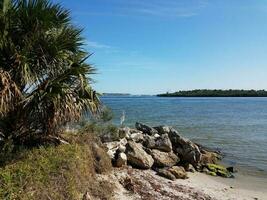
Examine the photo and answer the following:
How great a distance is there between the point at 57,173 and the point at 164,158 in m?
7.00

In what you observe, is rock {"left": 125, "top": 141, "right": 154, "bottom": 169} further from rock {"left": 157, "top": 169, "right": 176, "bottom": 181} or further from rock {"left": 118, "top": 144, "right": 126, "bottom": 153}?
rock {"left": 157, "top": 169, "right": 176, "bottom": 181}

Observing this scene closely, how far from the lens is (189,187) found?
1284cm

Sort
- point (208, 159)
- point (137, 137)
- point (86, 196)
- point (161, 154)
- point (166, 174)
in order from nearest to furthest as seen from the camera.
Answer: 1. point (86, 196)
2. point (166, 174)
3. point (161, 154)
4. point (137, 137)
5. point (208, 159)

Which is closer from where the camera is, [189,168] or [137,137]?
[189,168]

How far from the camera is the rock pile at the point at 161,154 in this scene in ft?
43.5

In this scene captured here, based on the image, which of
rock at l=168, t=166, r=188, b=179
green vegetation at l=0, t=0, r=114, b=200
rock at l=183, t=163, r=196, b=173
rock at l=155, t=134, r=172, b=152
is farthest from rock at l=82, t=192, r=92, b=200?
rock at l=183, t=163, r=196, b=173

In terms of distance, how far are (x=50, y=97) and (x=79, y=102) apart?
97 centimetres

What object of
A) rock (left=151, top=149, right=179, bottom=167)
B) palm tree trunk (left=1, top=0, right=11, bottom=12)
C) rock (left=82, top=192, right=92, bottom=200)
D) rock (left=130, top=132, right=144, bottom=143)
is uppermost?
palm tree trunk (left=1, top=0, right=11, bottom=12)

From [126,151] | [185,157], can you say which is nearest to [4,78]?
[126,151]

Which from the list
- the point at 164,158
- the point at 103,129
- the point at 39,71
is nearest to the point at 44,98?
the point at 39,71

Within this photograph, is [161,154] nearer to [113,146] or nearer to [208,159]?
[113,146]

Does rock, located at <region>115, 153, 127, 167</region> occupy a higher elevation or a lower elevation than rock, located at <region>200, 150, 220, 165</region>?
higher

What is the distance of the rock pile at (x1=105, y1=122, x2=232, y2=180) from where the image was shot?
522 inches

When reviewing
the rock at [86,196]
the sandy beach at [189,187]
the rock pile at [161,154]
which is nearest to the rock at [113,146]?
the rock pile at [161,154]
